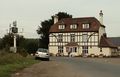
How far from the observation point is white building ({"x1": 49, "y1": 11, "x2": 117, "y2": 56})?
8988 centimetres

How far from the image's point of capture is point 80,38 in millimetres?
93375

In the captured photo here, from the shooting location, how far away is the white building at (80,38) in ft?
295

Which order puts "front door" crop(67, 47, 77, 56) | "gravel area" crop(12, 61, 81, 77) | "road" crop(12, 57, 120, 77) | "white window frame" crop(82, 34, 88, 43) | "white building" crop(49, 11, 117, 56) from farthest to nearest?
1. "front door" crop(67, 47, 77, 56)
2. "white window frame" crop(82, 34, 88, 43)
3. "white building" crop(49, 11, 117, 56)
4. "road" crop(12, 57, 120, 77)
5. "gravel area" crop(12, 61, 81, 77)

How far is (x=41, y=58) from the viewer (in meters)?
53.8

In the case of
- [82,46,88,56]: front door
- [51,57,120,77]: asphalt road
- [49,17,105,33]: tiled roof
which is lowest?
[51,57,120,77]: asphalt road

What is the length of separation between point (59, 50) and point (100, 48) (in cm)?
1204

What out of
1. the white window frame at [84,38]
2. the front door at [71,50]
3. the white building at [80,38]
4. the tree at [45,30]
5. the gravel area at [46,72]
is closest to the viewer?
the gravel area at [46,72]

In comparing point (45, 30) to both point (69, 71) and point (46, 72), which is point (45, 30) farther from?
point (46, 72)

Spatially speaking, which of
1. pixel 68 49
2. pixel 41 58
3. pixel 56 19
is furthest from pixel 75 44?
pixel 41 58

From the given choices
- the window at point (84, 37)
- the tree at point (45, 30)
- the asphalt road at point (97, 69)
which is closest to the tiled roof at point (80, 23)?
the window at point (84, 37)

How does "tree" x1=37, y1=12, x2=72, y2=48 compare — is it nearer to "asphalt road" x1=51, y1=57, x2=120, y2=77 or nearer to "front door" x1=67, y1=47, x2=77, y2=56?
"front door" x1=67, y1=47, x2=77, y2=56

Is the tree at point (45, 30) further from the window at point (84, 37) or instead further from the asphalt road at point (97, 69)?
the asphalt road at point (97, 69)

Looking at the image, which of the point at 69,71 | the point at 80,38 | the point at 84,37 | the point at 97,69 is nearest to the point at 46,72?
the point at 69,71

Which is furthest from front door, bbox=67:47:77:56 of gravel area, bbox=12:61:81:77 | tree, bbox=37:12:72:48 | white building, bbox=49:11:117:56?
gravel area, bbox=12:61:81:77
